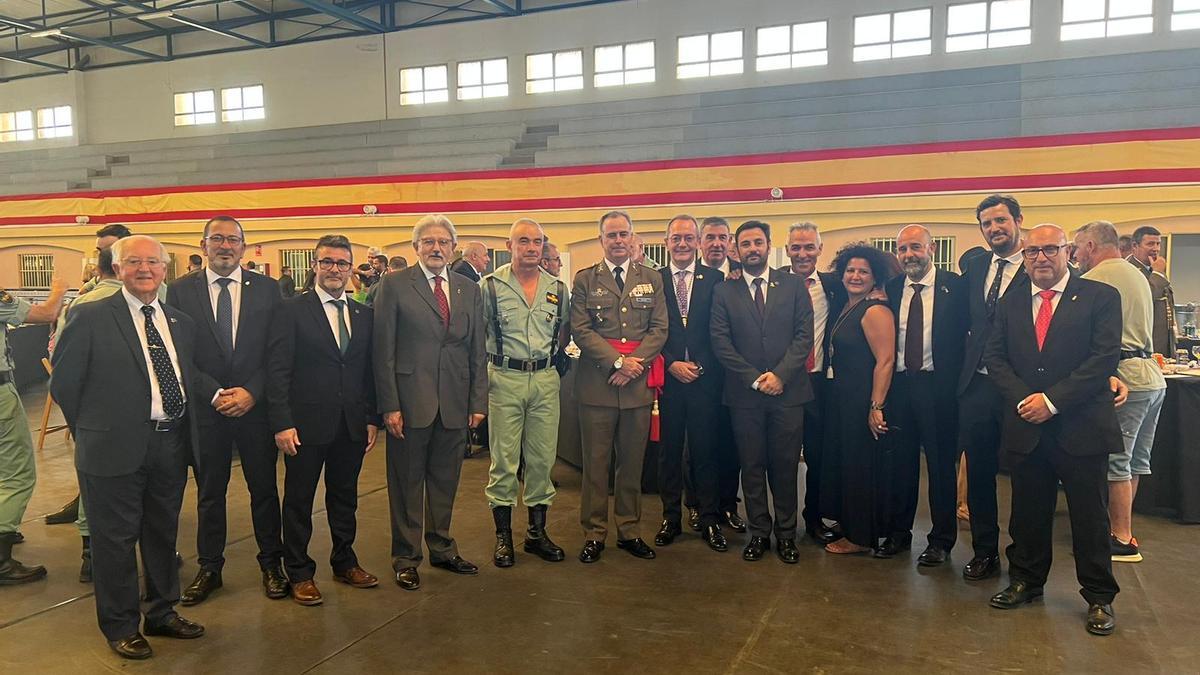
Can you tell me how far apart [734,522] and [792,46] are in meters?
10.5

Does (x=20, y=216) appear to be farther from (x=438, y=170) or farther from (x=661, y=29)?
(x=661, y=29)

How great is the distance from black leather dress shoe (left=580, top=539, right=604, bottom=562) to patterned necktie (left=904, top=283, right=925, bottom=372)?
6.23 feet

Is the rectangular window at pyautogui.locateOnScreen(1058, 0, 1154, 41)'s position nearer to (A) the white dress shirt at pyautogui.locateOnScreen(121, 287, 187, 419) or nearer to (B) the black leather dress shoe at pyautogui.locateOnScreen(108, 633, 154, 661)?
(A) the white dress shirt at pyautogui.locateOnScreen(121, 287, 187, 419)

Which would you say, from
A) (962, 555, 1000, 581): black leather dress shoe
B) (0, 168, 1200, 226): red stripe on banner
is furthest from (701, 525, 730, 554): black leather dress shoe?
(0, 168, 1200, 226): red stripe on banner

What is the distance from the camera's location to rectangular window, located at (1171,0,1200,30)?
10492 mm

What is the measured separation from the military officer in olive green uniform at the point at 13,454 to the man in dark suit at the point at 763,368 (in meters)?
3.57

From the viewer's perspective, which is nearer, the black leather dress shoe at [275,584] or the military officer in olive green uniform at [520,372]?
the black leather dress shoe at [275,584]

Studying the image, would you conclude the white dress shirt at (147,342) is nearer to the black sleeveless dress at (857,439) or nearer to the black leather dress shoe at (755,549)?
the black leather dress shoe at (755,549)

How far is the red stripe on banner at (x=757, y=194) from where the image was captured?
9.93m

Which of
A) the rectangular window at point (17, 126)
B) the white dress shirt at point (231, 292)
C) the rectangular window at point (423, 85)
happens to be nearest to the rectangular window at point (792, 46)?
the rectangular window at point (423, 85)

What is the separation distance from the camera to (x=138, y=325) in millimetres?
2986

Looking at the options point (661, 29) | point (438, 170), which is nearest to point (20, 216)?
point (438, 170)

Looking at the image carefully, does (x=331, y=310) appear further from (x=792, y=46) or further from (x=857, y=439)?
(x=792, y=46)

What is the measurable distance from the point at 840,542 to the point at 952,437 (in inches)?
32.7
